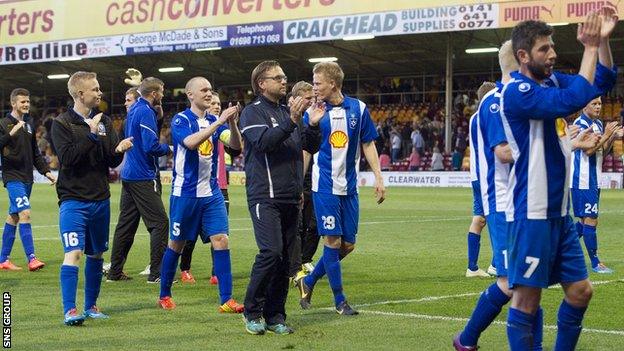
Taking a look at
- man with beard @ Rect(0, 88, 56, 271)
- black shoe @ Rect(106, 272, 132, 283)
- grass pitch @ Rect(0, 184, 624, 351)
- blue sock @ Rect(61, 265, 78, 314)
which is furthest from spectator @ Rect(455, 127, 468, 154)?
blue sock @ Rect(61, 265, 78, 314)

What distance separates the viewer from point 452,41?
1529 inches

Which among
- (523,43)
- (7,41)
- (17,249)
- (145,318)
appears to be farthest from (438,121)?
(523,43)

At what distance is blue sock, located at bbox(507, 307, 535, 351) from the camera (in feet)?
19.3

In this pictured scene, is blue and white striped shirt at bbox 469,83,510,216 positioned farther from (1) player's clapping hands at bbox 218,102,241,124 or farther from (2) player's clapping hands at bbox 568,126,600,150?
(1) player's clapping hands at bbox 218,102,241,124

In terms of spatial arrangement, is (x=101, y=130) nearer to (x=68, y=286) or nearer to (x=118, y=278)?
(x=68, y=286)

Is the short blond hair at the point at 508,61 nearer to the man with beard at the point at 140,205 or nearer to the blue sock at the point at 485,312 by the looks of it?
the blue sock at the point at 485,312

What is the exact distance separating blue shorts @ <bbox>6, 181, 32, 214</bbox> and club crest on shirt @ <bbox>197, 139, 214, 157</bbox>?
459 centimetres

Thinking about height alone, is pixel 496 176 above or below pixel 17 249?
above

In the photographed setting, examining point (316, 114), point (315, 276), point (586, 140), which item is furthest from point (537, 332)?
point (315, 276)

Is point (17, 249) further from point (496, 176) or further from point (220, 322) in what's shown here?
point (496, 176)

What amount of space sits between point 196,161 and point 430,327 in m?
2.70

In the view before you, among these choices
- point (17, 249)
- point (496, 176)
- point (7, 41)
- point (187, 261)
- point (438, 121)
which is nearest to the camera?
point (496, 176)

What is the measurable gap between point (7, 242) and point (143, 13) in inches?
1139

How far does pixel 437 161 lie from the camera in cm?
3847
